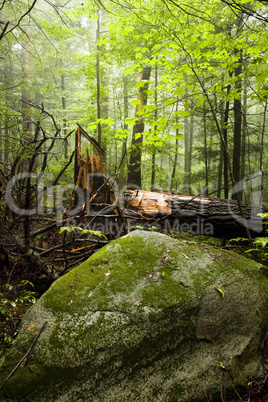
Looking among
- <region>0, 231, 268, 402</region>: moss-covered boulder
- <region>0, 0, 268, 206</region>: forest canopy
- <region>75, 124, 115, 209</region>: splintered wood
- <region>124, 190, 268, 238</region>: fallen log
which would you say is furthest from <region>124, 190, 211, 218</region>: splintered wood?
<region>0, 231, 268, 402</region>: moss-covered boulder

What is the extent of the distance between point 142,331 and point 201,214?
154 inches

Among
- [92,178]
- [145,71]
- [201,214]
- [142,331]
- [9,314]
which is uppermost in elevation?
[145,71]

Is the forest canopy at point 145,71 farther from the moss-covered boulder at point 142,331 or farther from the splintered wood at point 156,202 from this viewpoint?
the moss-covered boulder at point 142,331

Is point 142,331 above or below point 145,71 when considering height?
below

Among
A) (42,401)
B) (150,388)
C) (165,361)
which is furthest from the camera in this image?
(165,361)

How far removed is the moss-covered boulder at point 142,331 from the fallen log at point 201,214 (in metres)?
2.62

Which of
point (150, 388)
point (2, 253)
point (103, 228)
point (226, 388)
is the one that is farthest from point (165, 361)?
point (103, 228)

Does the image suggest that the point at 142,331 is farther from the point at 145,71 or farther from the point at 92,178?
the point at 145,71

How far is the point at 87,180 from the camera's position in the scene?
17.4 feet

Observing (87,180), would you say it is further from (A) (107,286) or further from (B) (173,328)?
(B) (173,328)

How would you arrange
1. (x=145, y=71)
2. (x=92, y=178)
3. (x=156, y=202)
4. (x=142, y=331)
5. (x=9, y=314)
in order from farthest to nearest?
(x=145, y=71) < (x=156, y=202) < (x=92, y=178) < (x=9, y=314) < (x=142, y=331)


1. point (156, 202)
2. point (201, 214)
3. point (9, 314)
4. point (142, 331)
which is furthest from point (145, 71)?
point (142, 331)

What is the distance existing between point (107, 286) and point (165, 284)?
0.57 m

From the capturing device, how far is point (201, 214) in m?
5.22
